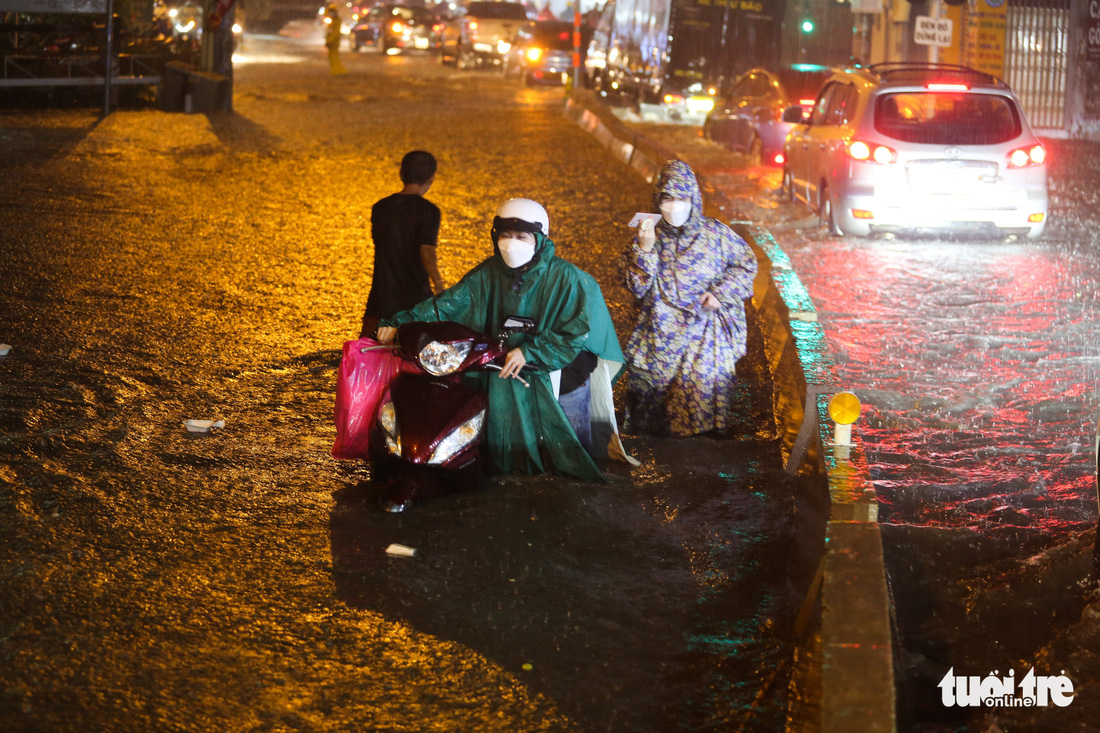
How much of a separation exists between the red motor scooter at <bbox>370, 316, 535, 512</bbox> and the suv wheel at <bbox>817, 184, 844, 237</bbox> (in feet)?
Answer: 24.1

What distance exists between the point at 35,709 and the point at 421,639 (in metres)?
1.13

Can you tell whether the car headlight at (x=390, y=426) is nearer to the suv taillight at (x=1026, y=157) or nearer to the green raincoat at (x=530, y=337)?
the green raincoat at (x=530, y=337)

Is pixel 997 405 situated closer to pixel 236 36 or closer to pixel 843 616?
pixel 843 616

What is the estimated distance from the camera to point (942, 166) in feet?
36.4

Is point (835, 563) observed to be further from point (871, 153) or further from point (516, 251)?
point (871, 153)

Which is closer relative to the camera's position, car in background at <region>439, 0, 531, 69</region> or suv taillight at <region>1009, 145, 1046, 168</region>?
suv taillight at <region>1009, 145, 1046, 168</region>

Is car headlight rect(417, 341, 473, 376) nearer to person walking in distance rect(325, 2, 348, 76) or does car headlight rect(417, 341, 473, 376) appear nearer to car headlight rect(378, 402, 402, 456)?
car headlight rect(378, 402, 402, 456)

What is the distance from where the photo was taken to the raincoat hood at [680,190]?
6066 mm

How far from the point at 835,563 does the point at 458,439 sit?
1.72m

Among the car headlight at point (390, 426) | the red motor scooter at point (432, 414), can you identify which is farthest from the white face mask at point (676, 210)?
the car headlight at point (390, 426)

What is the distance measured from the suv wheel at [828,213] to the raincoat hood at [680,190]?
5832 millimetres

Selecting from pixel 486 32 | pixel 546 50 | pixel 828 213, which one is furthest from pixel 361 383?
pixel 486 32

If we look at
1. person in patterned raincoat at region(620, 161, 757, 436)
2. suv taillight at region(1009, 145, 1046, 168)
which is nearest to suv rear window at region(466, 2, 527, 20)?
suv taillight at region(1009, 145, 1046, 168)

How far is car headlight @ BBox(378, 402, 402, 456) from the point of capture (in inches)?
193
